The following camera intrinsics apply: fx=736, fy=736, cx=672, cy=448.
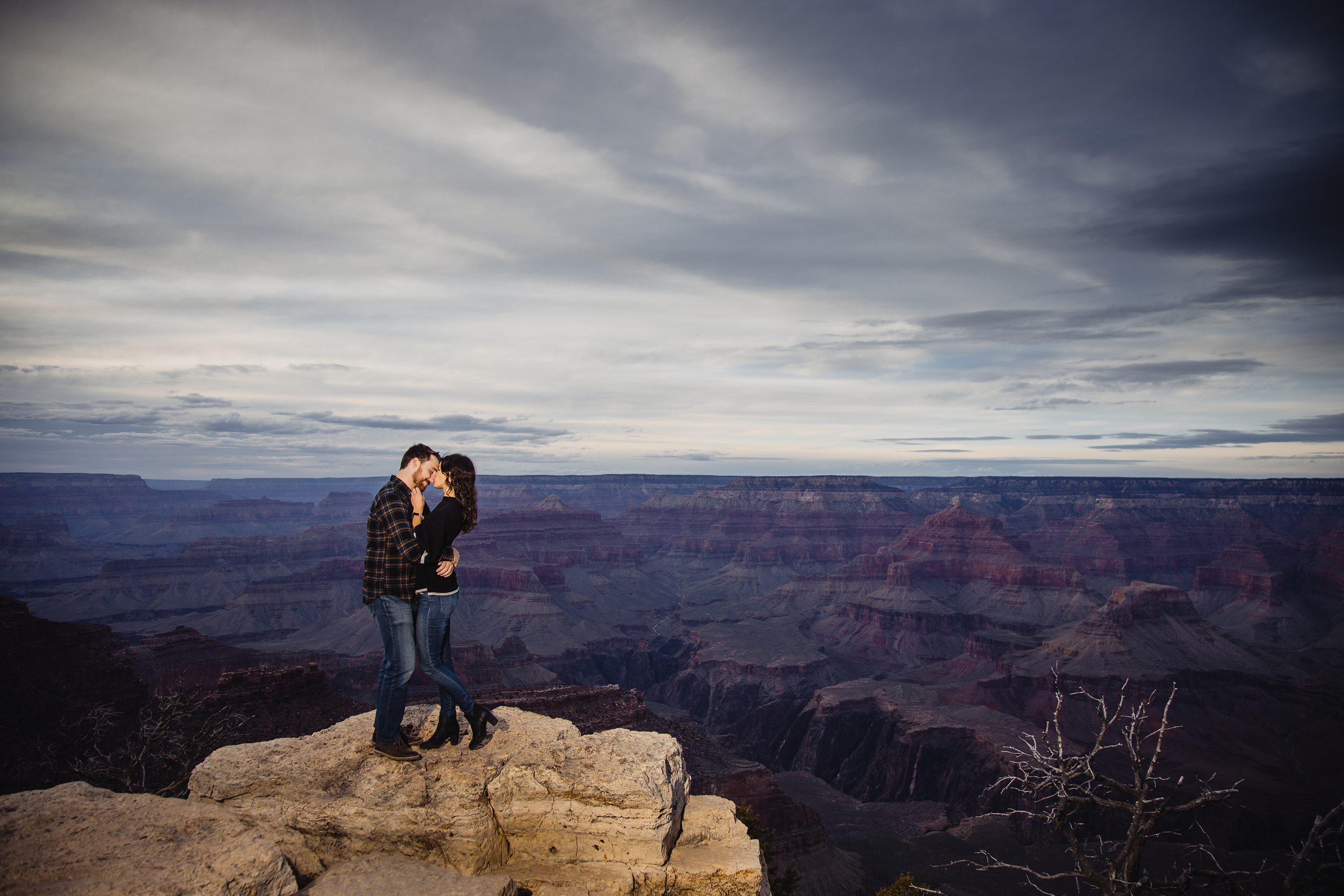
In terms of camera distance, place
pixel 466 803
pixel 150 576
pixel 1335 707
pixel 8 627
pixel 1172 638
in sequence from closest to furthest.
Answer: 1. pixel 466 803
2. pixel 8 627
3. pixel 1335 707
4. pixel 1172 638
5. pixel 150 576

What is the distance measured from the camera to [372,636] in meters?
108

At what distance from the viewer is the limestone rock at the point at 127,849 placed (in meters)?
6.94

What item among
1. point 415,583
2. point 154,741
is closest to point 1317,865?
point 415,583

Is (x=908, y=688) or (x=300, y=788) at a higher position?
(x=300, y=788)

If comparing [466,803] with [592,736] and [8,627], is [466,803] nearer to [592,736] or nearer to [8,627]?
[592,736]

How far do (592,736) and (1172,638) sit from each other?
342 ft

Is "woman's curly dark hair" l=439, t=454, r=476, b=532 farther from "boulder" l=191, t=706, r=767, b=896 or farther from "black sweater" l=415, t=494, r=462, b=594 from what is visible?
"boulder" l=191, t=706, r=767, b=896

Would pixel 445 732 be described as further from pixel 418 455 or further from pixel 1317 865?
pixel 1317 865

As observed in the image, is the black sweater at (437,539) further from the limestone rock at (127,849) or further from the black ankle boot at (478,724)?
the limestone rock at (127,849)

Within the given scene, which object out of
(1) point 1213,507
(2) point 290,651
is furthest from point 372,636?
(1) point 1213,507

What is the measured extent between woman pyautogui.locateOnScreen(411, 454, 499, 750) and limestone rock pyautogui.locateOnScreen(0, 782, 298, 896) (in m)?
2.59

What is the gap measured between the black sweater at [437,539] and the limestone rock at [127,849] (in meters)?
3.34

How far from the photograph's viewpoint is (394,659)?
995 centimetres

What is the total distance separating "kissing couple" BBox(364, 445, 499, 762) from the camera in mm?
9656
